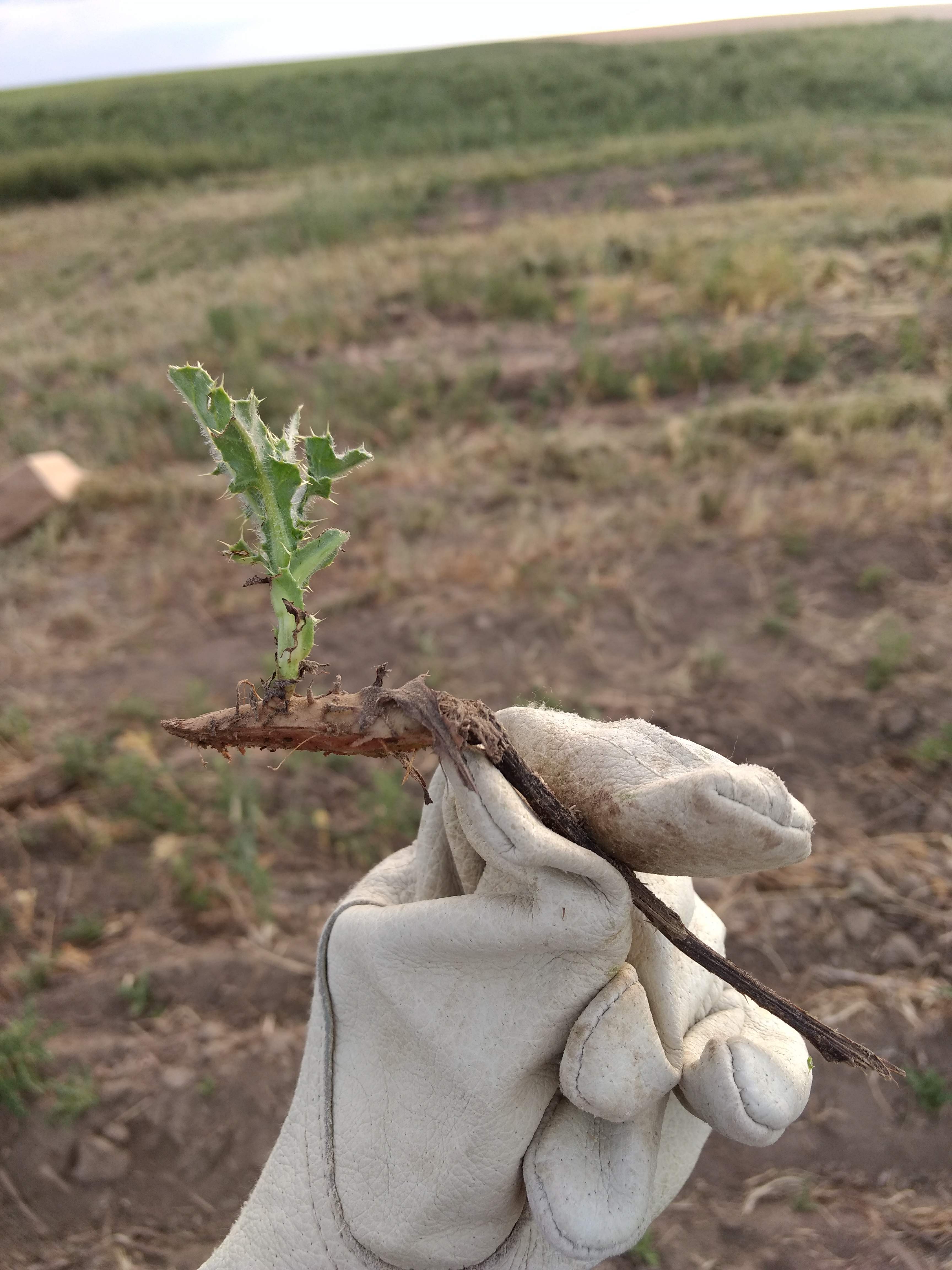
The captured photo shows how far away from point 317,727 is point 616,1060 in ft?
1.96

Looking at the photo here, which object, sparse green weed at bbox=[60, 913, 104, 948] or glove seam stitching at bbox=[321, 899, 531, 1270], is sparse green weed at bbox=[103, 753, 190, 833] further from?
glove seam stitching at bbox=[321, 899, 531, 1270]

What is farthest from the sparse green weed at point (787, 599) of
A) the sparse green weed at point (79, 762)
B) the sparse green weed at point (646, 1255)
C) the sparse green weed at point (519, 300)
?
the sparse green weed at point (519, 300)

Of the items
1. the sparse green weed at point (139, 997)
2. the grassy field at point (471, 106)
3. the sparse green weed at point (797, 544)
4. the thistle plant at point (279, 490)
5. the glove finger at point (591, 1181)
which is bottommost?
the sparse green weed at point (139, 997)

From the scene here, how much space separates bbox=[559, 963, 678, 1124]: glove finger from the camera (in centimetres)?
128

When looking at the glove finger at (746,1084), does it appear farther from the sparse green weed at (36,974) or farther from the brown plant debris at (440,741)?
the sparse green weed at (36,974)

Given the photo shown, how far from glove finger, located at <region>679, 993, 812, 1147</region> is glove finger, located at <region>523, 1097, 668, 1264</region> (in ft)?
0.28

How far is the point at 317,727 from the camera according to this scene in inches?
51.6

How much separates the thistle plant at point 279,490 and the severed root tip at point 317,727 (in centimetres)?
4

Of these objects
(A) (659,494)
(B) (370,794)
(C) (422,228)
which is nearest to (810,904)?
(B) (370,794)

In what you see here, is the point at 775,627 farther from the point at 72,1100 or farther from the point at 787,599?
the point at 72,1100

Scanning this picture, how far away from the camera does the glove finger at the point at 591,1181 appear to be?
1.33m

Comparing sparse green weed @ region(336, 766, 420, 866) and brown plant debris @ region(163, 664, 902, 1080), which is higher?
brown plant debris @ region(163, 664, 902, 1080)

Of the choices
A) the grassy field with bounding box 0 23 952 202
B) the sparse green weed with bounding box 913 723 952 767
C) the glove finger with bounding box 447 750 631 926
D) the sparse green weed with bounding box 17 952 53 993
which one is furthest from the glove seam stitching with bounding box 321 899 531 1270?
the grassy field with bounding box 0 23 952 202

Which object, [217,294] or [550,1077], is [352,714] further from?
[217,294]
